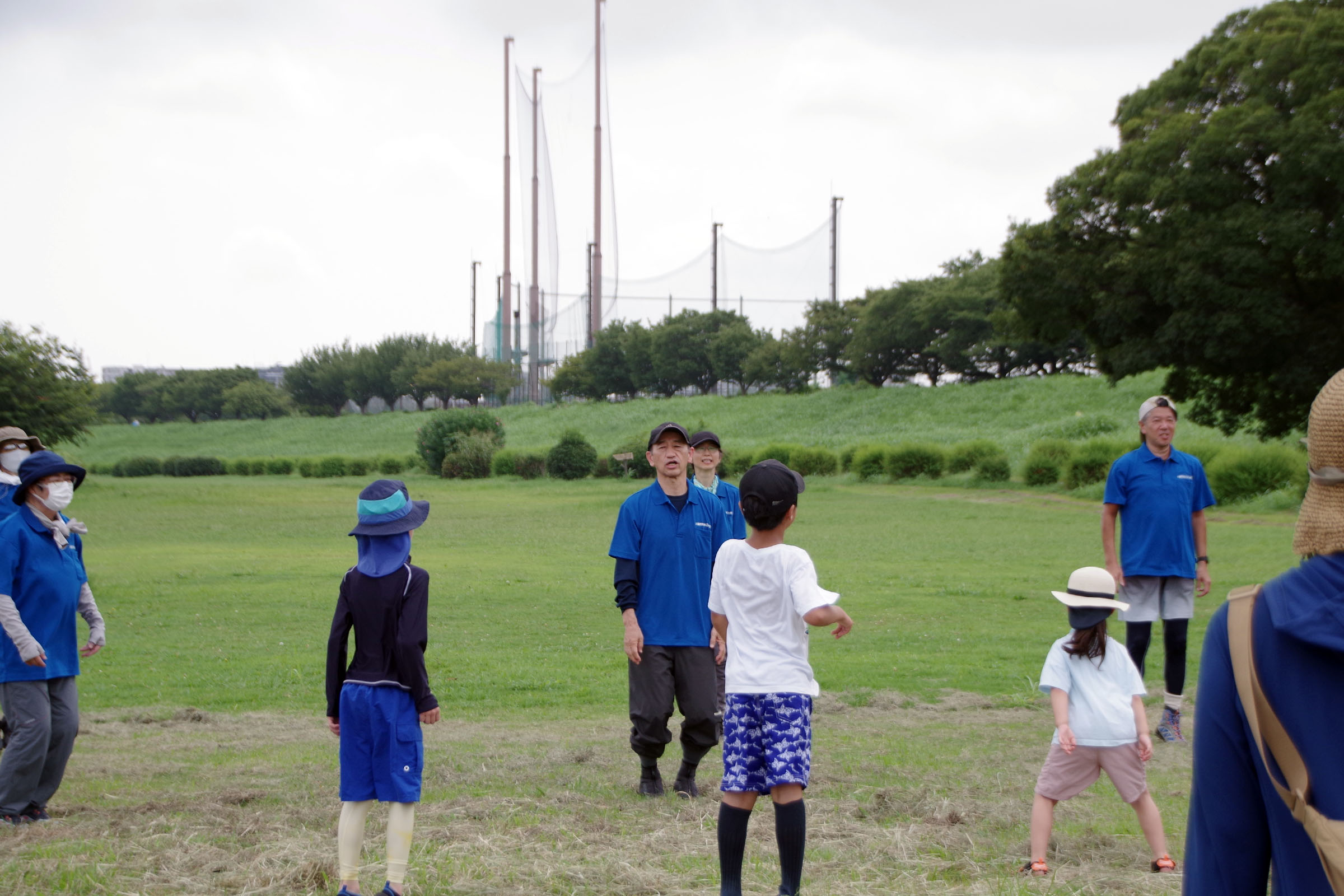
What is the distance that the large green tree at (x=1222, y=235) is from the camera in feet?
53.8

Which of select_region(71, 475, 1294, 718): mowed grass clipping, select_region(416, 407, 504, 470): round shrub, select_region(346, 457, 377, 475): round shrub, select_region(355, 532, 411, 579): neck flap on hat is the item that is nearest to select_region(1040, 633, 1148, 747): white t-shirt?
select_region(355, 532, 411, 579): neck flap on hat

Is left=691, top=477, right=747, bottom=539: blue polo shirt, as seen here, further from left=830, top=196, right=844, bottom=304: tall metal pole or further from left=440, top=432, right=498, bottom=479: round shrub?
left=830, top=196, right=844, bottom=304: tall metal pole

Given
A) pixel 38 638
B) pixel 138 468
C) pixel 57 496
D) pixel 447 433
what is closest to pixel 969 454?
pixel 447 433

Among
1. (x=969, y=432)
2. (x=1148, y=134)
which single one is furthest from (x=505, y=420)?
(x=1148, y=134)

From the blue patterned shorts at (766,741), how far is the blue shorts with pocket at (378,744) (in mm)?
1245

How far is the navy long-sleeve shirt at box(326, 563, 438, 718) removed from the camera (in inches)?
178

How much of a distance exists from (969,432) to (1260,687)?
2145 inches

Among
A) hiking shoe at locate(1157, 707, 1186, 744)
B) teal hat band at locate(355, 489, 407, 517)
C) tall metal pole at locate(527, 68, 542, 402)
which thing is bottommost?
hiking shoe at locate(1157, 707, 1186, 744)

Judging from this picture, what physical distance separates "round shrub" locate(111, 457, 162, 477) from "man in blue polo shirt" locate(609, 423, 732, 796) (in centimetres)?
6440

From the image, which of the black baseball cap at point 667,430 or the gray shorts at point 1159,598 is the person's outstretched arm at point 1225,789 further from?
the gray shorts at point 1159,598

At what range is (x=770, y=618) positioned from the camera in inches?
170

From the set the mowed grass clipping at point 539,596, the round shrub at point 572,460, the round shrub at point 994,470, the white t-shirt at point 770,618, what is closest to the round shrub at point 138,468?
the round shrub at point 572,460

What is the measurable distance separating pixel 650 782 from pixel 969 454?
3323 cm

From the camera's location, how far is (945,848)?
194 inches
